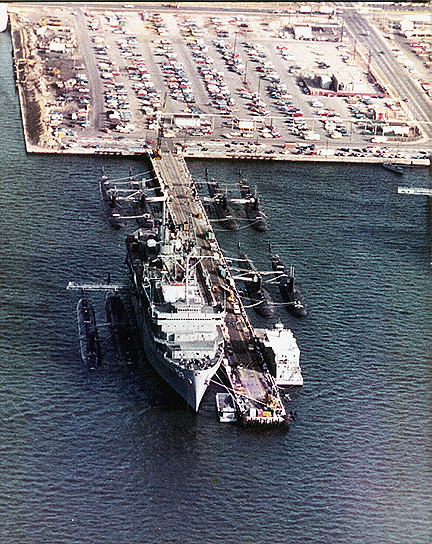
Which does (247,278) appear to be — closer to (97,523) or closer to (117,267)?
(117,267)

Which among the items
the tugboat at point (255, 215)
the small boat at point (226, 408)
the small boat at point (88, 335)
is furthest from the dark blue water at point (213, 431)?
the tugboat at point (255, 215)

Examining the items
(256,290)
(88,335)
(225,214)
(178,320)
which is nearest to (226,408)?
(178,320)

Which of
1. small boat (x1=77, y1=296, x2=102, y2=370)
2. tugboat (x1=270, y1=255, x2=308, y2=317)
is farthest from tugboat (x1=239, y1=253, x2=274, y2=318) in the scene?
small boat (x1=77, y1=296, x2=102, y2=370)

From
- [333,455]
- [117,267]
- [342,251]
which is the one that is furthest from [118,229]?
[333,455]

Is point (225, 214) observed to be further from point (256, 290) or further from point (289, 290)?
point (289, 290)

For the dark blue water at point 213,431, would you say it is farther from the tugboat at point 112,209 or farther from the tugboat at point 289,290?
the tugboat at point 112,209

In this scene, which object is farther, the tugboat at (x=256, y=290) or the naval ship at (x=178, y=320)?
the tugboat at (x=256, y=290)

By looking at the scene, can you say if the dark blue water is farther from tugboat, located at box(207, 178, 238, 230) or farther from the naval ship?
tugboat, located at box(207, 178, 238, 230)
